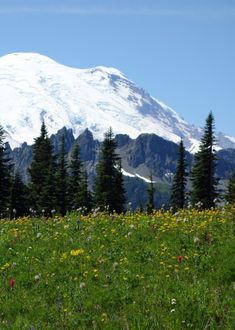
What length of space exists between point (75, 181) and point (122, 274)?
68353 mm

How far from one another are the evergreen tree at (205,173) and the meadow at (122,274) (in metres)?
57.2

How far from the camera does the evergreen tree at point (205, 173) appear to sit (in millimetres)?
70750

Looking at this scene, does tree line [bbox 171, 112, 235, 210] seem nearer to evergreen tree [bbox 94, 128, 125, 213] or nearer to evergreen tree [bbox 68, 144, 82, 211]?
evergreen tree [bbox 94, 128, 125, 213]

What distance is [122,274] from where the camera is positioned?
9.79 m

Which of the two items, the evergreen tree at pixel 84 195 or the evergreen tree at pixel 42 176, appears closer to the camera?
the evergreen tree at pixel 42 176

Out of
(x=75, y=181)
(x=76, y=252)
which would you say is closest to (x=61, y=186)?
(x=75, y=181)

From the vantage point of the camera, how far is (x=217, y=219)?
41.5 feet

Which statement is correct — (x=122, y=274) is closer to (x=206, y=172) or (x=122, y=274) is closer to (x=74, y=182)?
(x=206, y=172)

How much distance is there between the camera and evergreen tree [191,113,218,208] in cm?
7075

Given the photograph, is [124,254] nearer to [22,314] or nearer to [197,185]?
[22,314]

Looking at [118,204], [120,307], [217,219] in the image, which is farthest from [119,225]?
[118,204]

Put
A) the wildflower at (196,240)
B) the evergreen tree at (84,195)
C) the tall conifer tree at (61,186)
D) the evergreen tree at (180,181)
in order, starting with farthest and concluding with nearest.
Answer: the evergreen tree at (180,181) < the evergreen tree at (84,195) < the tall conifer tree at (61,186) < the wildflower at (196,240)

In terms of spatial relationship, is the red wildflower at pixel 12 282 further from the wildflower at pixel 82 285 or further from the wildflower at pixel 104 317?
the wildflower at pixel 104 317

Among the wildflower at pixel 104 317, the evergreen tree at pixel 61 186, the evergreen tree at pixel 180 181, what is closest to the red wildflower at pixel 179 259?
the wildflower at pixel 104 317
